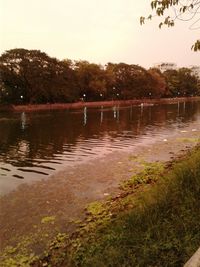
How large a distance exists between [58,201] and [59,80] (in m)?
55.5

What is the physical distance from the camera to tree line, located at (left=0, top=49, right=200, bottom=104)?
55.7 m

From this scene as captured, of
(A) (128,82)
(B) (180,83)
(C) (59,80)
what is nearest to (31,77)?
(C) (59,80)

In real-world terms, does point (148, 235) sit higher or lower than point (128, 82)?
lower

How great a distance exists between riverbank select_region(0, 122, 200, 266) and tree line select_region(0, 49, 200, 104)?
149ft

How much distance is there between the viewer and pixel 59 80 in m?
62.4

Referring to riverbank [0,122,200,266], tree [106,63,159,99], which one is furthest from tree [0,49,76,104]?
riverbank [0,122,200,266]

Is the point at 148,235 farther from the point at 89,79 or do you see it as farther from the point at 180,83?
the point at 180,83

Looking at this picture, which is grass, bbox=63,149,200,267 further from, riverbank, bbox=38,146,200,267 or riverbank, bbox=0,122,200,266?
riverbank, bbox=0,122,200,266

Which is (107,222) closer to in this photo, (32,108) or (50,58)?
(32,108)

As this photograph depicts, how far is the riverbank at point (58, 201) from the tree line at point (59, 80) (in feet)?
149

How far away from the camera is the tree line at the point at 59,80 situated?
183ft

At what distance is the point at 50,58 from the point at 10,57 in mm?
8596

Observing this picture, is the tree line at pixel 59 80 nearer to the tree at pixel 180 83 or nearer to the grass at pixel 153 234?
the tree at pixel 180 83

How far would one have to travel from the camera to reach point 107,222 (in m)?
6.52
